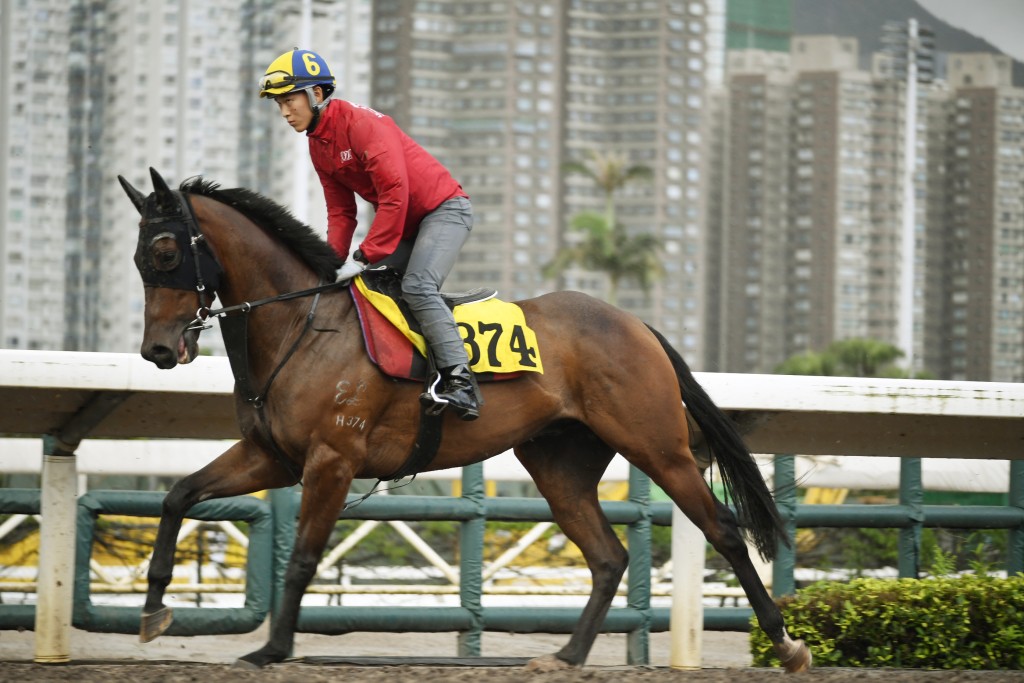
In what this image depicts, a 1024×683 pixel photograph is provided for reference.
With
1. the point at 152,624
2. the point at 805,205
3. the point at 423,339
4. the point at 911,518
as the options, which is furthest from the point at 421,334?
the point at 805,205

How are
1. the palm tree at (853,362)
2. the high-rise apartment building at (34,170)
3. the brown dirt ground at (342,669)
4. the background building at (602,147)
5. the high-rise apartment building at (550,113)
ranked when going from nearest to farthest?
the brown dirt ground at (342,669) → the palm tree at (853,362) → the high-rise apartment building at (34,170) → the background building at (602,147) → the high-rise apartment building at (550,113)

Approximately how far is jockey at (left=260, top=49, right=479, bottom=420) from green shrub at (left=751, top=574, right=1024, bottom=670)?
5.64 ft

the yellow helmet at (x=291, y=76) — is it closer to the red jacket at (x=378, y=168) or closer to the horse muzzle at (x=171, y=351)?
the red jacket at (x=378, y=168)

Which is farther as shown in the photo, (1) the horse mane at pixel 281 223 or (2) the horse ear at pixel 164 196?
(1) the horse mane at pixel 281 223

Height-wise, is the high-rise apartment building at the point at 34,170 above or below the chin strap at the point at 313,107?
above

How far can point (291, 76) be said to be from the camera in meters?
4.75

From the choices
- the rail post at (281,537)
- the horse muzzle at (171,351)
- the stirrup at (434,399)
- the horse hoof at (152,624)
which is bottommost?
the horse hoof at (152,624)

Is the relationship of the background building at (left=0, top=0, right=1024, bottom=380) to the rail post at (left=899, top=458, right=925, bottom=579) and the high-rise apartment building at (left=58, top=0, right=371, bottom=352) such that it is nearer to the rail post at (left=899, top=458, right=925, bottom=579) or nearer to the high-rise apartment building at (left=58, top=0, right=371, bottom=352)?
the high-rise apartment building at (left=58, top=0, right=371, bottom=352)

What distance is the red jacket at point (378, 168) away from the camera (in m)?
4.73

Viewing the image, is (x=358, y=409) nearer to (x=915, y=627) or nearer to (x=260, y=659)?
(x=260, y=659)

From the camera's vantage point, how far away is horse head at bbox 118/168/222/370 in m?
4.59

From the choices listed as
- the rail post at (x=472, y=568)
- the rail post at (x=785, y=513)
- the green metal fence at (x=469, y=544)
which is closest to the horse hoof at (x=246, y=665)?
the green metal fence at (x=469, y=544)

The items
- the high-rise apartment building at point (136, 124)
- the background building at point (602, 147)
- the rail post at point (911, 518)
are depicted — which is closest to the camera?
the rail post at point (911, 518)

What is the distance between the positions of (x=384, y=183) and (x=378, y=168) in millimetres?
58
